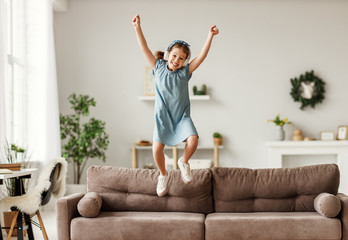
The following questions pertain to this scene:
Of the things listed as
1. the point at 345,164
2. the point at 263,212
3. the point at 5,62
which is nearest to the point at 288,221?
the point at 263,212

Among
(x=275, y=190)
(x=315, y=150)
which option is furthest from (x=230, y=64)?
(x=275, y=190)

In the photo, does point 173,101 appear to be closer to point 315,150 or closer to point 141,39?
point 141,39

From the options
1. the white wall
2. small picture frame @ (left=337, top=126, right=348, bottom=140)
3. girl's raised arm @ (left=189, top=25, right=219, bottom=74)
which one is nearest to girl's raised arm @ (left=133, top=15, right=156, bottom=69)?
girl's raised arm @ (left=189, top=25, right=219, bottom=74)

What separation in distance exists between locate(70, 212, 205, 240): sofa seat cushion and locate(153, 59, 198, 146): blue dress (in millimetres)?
632

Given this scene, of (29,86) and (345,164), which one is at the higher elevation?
(29,86)

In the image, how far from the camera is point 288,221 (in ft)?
11.0

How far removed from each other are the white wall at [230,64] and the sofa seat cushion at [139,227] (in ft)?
13.3

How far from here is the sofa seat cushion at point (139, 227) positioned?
3.38m

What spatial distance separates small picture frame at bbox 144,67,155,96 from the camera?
24.3 feet

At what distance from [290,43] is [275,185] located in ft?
14.3

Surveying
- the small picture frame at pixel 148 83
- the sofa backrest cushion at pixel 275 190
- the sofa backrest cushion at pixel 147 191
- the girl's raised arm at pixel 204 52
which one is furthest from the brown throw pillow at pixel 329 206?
the small picture frame at pixel 148 83

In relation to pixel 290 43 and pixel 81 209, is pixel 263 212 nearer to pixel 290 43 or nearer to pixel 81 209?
pixel 81 209

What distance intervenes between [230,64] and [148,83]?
140 centimetres

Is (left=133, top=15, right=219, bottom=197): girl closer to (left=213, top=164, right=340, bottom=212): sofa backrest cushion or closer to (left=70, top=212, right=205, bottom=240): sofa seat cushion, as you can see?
(left=70, top=212, right=205, bottom=240): sofa seat cushion
